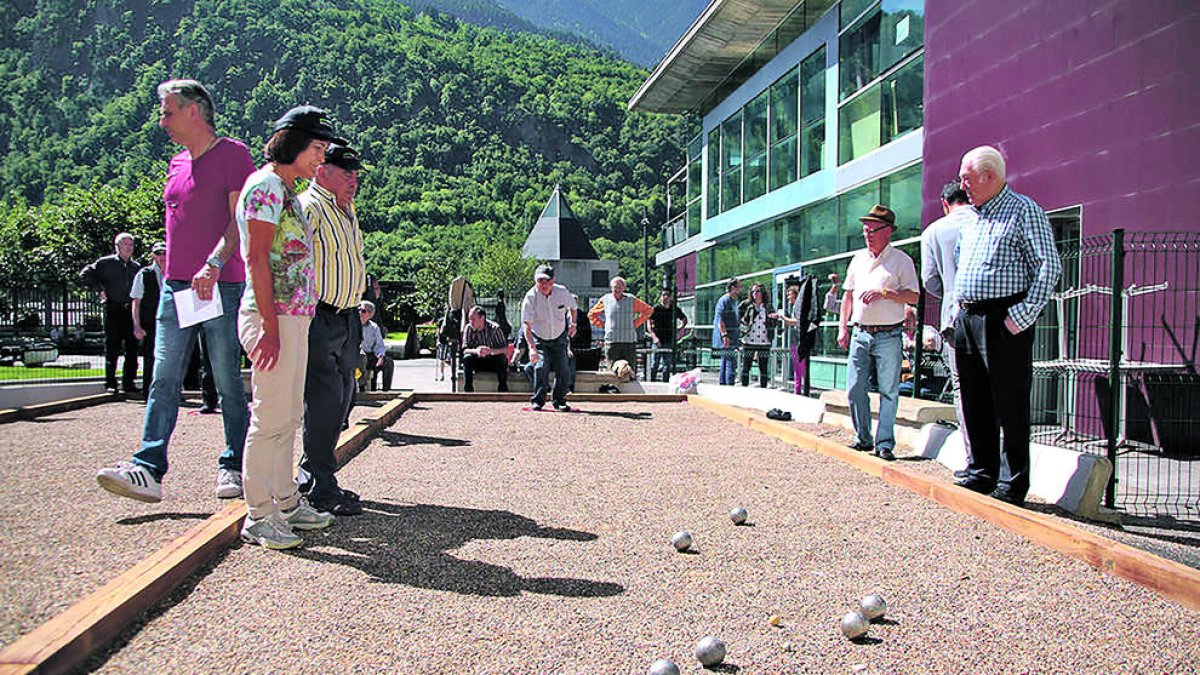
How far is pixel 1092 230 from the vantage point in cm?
973

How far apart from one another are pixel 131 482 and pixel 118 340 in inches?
311

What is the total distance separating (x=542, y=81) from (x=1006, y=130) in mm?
142200

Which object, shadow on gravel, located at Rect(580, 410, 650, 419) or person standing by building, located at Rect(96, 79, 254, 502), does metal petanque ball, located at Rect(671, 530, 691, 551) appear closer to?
person standing by building, located at Rect(96, 79, 254, 502)

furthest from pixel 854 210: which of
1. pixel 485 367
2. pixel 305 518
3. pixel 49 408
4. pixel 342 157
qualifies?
pixel 305 518

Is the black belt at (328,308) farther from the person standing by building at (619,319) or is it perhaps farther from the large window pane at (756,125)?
the large window pane at (756,125)

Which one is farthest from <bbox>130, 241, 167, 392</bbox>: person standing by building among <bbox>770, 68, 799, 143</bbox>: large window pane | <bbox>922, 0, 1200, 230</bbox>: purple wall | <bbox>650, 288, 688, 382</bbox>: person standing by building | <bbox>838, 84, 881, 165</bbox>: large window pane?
<bbox>770, 68, 799, 143</bbox>: large window pane

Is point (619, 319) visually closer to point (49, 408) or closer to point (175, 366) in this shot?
point (49, 408)

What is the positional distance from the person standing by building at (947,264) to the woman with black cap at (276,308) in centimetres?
366

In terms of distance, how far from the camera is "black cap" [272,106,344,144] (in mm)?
4176

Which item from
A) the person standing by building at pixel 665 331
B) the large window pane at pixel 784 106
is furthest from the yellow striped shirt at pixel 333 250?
the large window pane at pixel 784 106

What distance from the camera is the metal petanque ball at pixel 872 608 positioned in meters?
3.23

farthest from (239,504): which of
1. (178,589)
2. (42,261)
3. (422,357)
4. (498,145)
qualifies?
(498,145)

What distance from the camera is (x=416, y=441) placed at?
312 inches

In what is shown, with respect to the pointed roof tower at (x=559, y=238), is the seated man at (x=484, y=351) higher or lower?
lower
